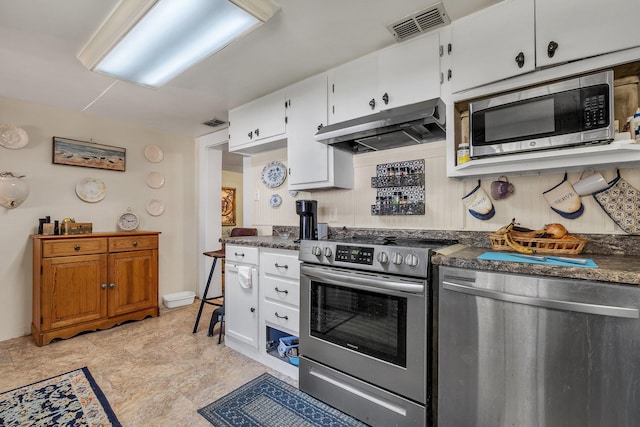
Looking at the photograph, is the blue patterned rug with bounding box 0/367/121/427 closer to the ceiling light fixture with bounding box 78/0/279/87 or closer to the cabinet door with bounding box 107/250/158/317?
the cabinet door with bounding box 107/250/158/317

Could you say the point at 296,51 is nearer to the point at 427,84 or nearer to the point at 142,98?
the point at 427,84

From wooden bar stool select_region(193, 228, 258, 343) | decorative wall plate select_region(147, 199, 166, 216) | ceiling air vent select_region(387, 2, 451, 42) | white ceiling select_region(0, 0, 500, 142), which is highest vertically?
white ceiling select_region(0, 0, 500, 142)

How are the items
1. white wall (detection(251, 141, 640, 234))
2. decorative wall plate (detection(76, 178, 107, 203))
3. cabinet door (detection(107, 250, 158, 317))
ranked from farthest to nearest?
decorative wall plate (detection(76, 178, 107, 203)) → cabinet door (detection(107, 250, 158, 317)) → white wall (detection(251, 141, 640, 234))

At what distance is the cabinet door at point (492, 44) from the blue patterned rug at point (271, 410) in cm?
200

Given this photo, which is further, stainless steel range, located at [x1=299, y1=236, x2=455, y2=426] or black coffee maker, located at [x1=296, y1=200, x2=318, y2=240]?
black coffee maker, located at [x1=296, y1=200, x2=318, y2=240]

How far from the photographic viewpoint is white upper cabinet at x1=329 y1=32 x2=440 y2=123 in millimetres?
1839

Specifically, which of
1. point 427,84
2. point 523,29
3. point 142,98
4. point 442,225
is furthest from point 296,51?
point 142,98

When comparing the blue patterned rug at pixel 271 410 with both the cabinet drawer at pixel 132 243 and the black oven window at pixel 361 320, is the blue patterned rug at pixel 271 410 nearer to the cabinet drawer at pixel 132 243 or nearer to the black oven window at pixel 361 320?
the black oven window at pixel 361 320

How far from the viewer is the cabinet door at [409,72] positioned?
1.82 m

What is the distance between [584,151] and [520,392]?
1089 mm

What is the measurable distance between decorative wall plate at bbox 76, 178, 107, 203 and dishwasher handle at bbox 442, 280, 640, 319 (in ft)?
12.0

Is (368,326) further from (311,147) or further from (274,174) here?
(274,174)

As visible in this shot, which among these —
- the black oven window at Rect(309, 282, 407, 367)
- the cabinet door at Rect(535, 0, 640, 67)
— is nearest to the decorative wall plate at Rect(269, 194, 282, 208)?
the black oven window at Rect(309, 282, 407, 367)

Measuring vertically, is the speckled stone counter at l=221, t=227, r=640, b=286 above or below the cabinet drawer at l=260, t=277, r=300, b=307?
above
